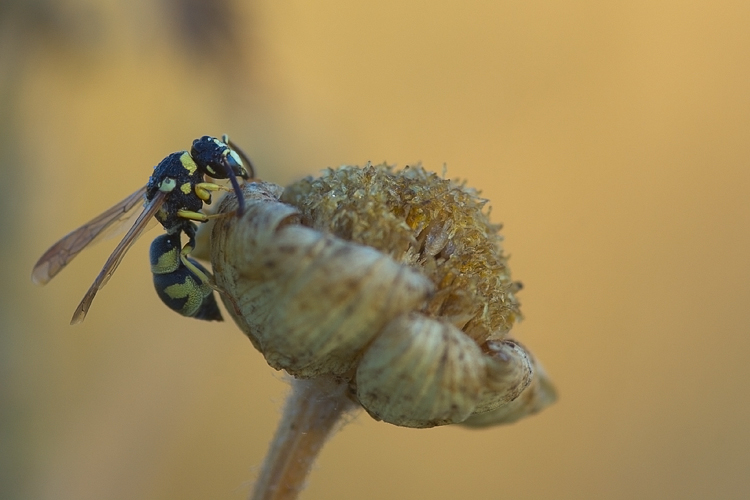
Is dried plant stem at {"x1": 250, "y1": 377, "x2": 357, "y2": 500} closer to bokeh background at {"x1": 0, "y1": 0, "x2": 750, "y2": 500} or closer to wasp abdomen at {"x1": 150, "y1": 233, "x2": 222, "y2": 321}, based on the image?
wasp abdomen at {"x1": 150, "y1": 233, "x2": 222, "y2": 321}

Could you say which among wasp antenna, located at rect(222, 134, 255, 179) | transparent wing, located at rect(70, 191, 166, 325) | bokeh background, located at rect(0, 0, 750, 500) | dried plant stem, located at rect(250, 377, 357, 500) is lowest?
dried plant stem, located at rect(250, 377, 357, 500)

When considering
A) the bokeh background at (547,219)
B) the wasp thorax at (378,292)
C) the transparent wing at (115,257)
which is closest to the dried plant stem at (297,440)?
the wasp thorax at (378,292)

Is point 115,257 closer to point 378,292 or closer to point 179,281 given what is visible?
point 179,281

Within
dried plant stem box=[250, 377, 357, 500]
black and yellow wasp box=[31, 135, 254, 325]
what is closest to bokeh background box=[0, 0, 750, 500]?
black and yellow wasp box=[31, 135, 254, 325]

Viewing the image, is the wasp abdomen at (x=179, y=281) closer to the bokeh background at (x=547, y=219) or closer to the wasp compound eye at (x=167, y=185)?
the wasp compound eye at (x=167, y=185)

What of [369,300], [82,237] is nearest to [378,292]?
[369,300]

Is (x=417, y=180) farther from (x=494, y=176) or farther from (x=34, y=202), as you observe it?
(x=494, y=176)
